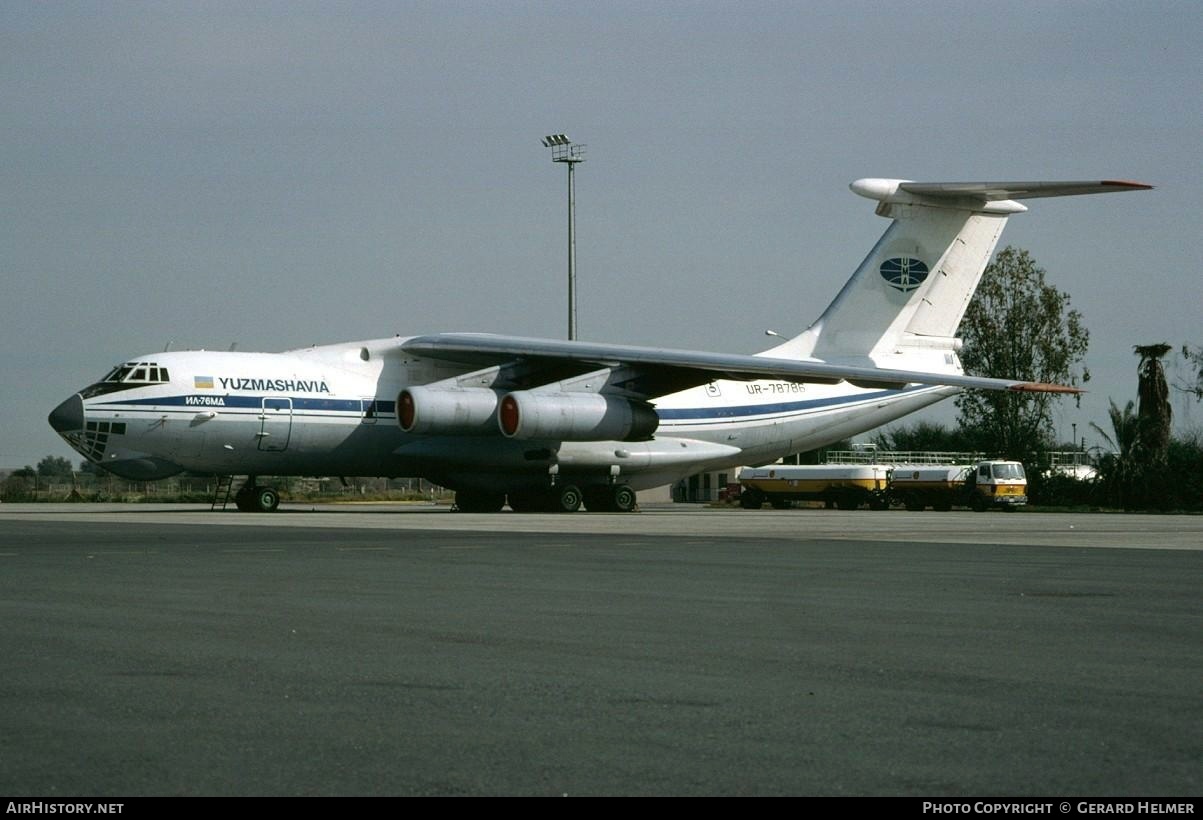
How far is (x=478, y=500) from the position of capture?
111ft

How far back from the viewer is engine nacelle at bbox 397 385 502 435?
30.1m

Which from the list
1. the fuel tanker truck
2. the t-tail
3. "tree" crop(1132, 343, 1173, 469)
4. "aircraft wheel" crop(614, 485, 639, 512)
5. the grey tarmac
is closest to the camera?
the grey tarmac

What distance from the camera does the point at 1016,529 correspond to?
22.8 metres

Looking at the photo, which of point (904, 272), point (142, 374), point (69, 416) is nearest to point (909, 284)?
point (904, 272)

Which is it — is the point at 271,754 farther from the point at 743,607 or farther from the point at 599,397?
the point at 599,397

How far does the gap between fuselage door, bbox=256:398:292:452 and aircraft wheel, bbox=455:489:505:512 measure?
4.82 m

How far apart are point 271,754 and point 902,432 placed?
74.4 metres

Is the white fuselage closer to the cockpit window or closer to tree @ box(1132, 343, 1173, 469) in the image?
the cockpit window

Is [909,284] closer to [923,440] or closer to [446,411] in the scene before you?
[446,411]

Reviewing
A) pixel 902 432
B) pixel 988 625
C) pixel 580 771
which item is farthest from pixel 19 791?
pixel 902 432

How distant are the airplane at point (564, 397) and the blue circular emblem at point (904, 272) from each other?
0.04 metres

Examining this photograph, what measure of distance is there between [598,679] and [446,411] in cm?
2422

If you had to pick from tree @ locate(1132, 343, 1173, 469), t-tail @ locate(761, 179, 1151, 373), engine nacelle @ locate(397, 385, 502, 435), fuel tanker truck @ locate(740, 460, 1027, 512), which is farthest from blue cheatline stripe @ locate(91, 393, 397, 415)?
tree @ locate(1132, 343, 1173, 469)

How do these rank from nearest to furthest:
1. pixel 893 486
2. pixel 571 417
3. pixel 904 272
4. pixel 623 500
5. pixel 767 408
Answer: pixel 571 417 → pixel 623 500 → pixel 904 272 → pixel 767 408 → pixel 893 486
